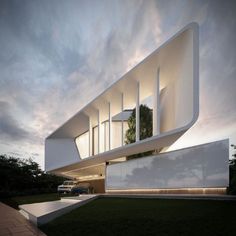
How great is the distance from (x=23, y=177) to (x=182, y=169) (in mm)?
24884

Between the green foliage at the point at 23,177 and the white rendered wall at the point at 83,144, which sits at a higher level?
the white rendered wall at the point at 83,144

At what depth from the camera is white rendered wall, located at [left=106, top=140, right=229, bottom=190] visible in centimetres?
1061

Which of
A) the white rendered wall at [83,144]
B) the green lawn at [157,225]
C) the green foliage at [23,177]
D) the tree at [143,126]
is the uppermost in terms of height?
the tree at [143,126]

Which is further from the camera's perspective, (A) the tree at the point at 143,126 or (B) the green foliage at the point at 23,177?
(B) the green foliage at the point at 23,177

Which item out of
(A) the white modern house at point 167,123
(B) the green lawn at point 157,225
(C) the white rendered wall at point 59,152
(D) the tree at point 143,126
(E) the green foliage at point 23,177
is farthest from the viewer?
(C) the white rendered wall at point 59,152

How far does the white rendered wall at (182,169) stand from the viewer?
10.6 m

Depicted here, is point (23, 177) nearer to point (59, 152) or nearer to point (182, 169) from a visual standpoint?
point (59, 152)

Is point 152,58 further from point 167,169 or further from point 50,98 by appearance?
point 50,98

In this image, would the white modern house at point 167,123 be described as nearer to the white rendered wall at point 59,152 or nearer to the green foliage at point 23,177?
the white rendered wall at point 59,152

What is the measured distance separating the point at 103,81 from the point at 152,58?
9.95 metres

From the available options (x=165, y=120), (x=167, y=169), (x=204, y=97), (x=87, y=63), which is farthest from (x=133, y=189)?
(x=87, y=63)

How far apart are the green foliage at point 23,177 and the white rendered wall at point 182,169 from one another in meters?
16.4

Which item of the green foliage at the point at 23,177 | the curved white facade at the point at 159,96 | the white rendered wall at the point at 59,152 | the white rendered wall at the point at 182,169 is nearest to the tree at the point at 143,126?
the curved white facade at the point at 159,96

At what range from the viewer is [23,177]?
3092 centimetres
